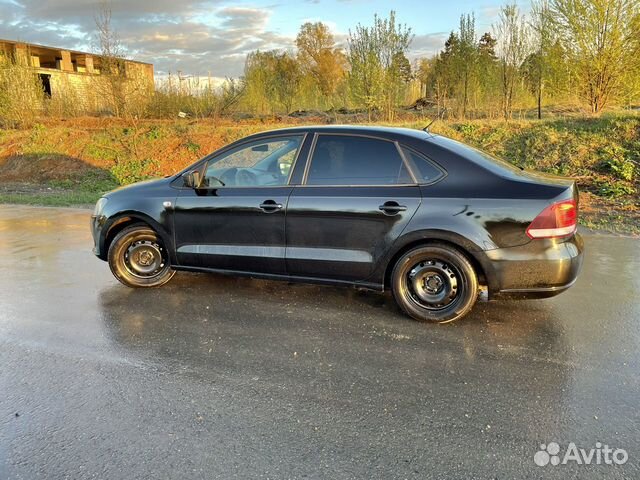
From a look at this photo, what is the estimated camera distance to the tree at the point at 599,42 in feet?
41.3

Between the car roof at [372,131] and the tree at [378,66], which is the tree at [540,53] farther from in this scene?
the car roof at [372,131]

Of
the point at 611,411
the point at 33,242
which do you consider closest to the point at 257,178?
the point at 611,411

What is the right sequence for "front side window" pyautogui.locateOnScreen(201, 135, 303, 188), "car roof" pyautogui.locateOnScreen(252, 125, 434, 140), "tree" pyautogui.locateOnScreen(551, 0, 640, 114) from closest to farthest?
"car roof" pyautogui.locateOnScreen(252, 125, 434, 140)
"front side window" pyautogui.locateOnScreen(201, 135, 303, 188)
"tree" pyautogui.locateOnScreen(551, 0, 640, 114)

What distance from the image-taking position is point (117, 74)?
57.4 feet

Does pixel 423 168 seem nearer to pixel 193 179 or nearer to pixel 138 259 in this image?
pixel 193 179

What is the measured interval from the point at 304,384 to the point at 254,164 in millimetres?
2539

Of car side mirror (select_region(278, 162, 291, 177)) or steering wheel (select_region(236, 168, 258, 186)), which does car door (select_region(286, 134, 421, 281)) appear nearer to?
car side mirror (select_region(278, 162, 291, 177))

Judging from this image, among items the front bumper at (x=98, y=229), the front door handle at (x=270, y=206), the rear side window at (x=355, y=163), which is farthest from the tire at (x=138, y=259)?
the rear side window at (x=355, y=163)

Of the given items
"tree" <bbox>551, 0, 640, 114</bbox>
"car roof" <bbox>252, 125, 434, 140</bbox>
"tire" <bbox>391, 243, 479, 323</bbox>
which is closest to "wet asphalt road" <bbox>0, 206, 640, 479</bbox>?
"tire" <bbox>391, 243, 479, 323</bbox>

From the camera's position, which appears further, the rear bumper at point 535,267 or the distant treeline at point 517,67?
the distant treeline at point 517,67

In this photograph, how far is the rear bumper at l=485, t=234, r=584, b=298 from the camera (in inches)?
151

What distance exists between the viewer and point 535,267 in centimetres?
387

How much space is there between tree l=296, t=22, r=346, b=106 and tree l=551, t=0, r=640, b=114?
2597cm

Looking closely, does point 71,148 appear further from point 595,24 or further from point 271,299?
point 595,24
